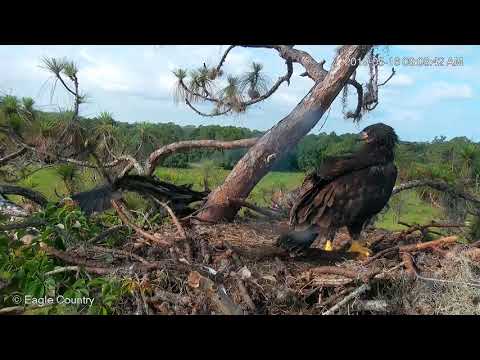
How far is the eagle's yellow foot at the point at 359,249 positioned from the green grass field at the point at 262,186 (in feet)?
2.51

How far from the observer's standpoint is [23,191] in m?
4.84

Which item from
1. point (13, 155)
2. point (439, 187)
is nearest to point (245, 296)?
point (439, 187)

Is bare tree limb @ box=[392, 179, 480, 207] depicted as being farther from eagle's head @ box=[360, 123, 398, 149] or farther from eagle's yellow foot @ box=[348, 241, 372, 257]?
eagle's yellow foot @ box=[348, 241, 372, 257]

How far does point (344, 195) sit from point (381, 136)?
64cm

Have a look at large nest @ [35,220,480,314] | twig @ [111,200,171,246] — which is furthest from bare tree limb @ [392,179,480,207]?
twig @ [111,200,171,246]

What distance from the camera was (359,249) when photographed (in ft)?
13.8

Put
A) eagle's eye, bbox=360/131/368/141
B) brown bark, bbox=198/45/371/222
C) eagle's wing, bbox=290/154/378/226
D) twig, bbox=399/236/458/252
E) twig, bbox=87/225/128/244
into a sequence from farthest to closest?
brown bark, bbox=198/45/371/222 < eagle's eye, bbox=360/131/368/141 < eagle's wing, bbox=290/154/378/226 < twig, bbox=87/225/128/244 < twig, bbox=399/236/458/252

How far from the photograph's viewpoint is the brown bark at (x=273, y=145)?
4926 millimetres

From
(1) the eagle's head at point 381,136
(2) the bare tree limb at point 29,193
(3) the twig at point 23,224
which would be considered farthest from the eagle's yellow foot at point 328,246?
(2) the bare tree limb at point 29,193

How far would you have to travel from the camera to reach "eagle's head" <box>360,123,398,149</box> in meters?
4.40

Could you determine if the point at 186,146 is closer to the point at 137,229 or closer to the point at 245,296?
the point at 137,229

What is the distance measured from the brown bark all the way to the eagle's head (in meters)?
0.66

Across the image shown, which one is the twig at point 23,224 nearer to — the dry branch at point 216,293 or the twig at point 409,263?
the dry branch at point 216,293

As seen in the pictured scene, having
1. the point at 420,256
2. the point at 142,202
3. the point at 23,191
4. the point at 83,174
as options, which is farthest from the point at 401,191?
the point at 23,191
